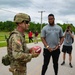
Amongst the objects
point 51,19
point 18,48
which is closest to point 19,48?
point 18,48

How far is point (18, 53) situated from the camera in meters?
4.09

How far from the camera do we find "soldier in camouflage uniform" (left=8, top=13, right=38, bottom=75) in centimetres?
411

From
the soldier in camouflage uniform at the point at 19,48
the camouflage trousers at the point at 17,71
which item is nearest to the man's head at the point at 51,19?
the soldier in camouflage uniform at the point at 19,48

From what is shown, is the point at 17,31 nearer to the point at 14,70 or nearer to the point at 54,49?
the point at 14,70

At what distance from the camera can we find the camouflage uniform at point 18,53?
4109 millimetres

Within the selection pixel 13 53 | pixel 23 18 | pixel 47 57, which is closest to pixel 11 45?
pixel 13 53

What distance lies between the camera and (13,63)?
4.37 meters

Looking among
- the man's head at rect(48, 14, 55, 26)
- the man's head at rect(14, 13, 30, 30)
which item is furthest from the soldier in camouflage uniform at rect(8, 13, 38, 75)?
the man's head at rect(48, 14, 55, 26)

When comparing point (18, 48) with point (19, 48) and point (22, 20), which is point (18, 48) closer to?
point (19, 48)

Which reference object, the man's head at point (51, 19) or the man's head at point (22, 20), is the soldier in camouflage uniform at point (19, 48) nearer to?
the man's head at point (22, 20)

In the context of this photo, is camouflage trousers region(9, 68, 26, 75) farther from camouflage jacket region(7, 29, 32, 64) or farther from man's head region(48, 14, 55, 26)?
man's head region(48, 14, 55, 26)

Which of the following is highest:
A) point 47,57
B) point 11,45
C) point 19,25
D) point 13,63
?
point 19,25

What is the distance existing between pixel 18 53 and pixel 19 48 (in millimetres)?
77

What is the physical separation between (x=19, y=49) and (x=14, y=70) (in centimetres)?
40
